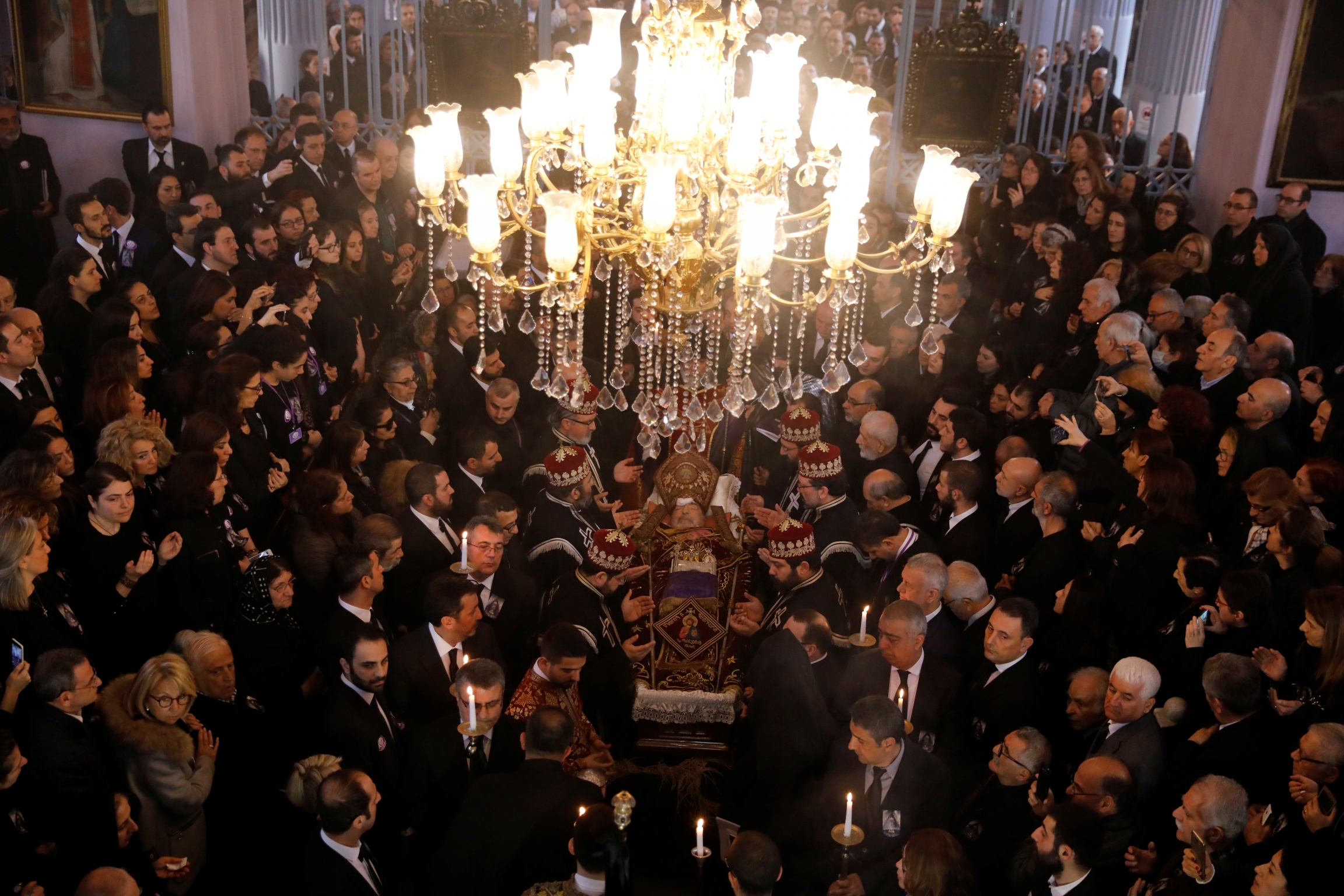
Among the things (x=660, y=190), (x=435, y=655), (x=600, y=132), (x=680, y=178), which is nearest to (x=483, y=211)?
(x=600, y=132)

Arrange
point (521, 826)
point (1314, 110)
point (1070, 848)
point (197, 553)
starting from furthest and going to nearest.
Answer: point (1314, 110) → point (197, 553) → point (521, 826) → point (1070, 848)

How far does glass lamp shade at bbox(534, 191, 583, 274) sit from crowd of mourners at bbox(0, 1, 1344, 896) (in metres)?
0.41

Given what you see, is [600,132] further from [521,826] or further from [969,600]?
[969,600]

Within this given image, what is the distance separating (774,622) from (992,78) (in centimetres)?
756

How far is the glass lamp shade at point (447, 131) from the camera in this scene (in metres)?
5.04

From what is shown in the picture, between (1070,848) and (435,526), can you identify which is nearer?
(1070,848)

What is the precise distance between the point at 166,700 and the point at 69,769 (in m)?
0.45

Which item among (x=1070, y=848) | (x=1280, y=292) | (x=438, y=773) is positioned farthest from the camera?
(x=1280, y=292)

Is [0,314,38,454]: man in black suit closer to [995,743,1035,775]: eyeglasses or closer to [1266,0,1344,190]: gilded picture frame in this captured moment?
[995,743,1035,775]: eyeglasses

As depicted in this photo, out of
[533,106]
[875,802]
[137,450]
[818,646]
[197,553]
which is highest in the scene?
[533,106]

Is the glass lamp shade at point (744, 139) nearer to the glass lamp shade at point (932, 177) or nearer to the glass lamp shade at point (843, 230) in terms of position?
the glass lamp shade at point (843, 230)

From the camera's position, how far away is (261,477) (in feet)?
22.9

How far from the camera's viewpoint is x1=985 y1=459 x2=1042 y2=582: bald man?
6922mm

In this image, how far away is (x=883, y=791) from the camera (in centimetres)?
504
